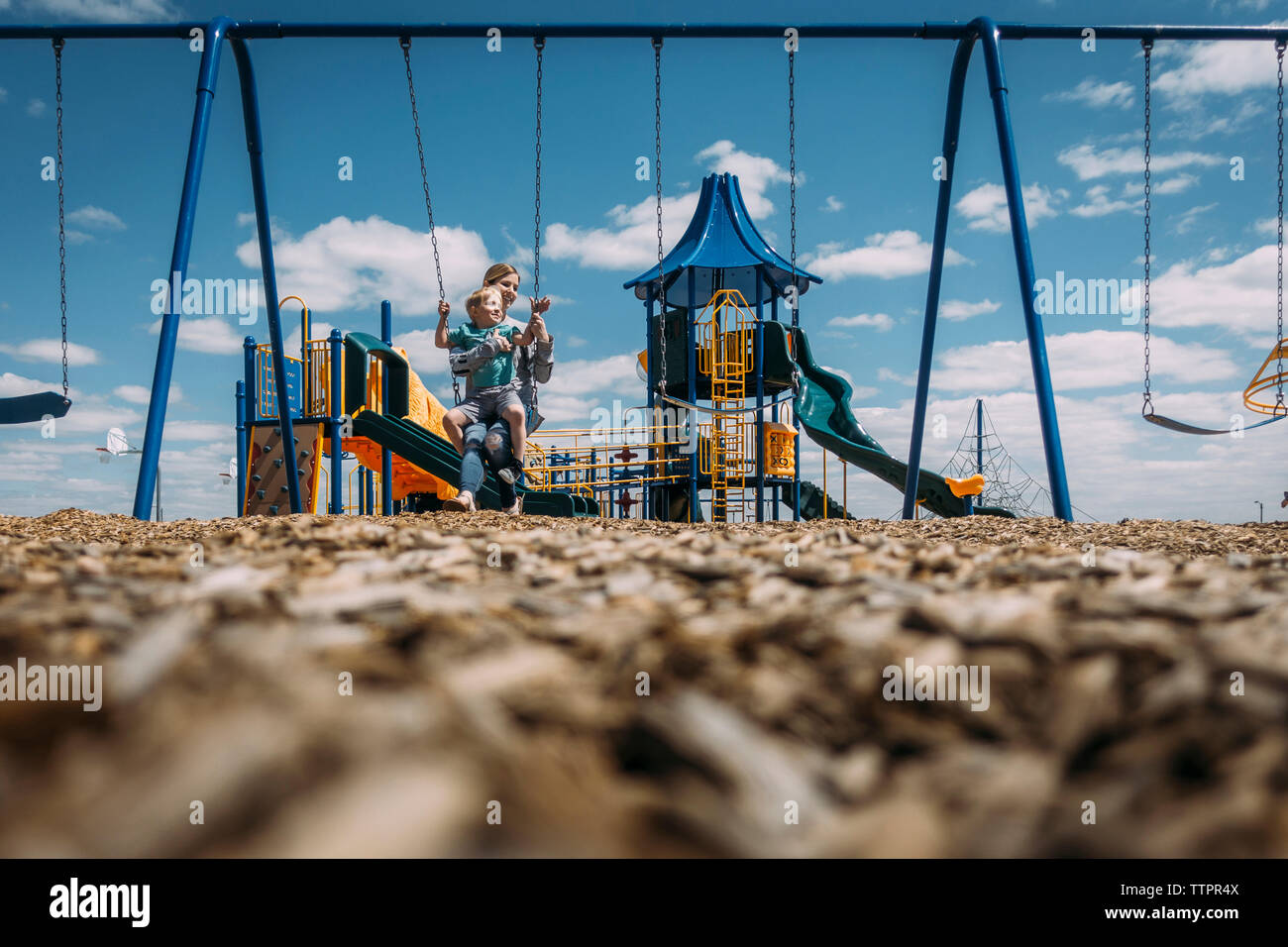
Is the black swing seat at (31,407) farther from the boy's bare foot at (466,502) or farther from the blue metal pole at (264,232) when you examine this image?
the boy's bare foot at (466,502)

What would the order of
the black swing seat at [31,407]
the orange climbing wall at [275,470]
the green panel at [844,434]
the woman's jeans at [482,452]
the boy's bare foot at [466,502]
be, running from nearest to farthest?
the boy's bare foot at [466,502]
the woman's jeans at [482,452]
the black swing seat at [31,407]
the orange climbing wall at [275,470]
the green panel at [844,434]

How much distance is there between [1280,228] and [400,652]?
7294mm

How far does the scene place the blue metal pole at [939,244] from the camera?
5.25 meters

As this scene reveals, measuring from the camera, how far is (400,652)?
90 cm

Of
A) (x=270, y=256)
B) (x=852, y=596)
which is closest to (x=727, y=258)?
(x=270, y=256)

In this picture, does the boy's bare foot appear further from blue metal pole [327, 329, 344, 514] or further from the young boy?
blue metal pole [327, 329, 344, 514]

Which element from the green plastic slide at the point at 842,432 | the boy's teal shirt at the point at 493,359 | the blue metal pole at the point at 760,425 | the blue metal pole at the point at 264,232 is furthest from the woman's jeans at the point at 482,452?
the green plastic slide at the point at 842,432

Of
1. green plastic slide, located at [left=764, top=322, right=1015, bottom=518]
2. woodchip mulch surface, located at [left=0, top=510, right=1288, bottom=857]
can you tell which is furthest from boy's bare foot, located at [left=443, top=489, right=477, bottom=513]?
green plastic slide, located at [left=764, top=322, right=1015, bottom=518]

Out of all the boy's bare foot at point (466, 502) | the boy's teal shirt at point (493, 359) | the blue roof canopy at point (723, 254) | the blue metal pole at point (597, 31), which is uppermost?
the blue roof canopy at point (723, 254)

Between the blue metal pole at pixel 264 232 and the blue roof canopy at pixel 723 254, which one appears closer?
the blue metal pole at pixel 264 232

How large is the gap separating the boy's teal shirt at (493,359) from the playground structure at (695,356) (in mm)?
862

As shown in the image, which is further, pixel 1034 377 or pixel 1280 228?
pixel 1280 228

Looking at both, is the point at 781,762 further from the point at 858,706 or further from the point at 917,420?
the point at 917,420
